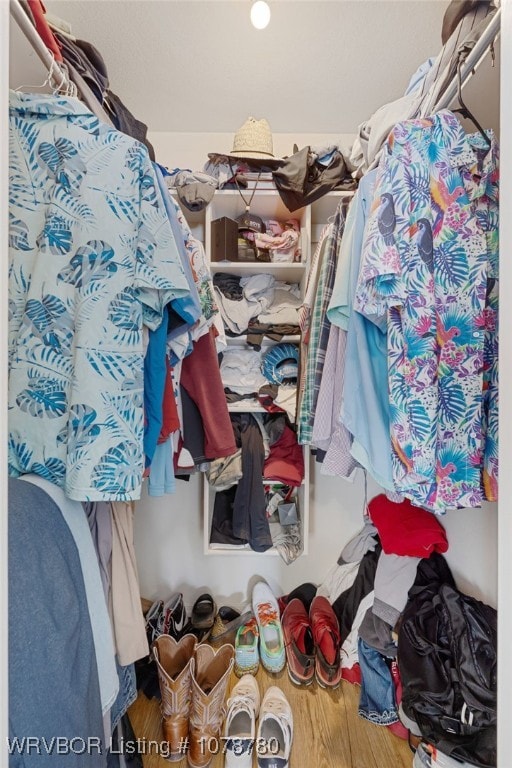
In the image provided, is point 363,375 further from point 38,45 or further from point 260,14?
point 260,14

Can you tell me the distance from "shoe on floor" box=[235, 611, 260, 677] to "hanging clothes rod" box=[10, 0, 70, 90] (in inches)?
73.0

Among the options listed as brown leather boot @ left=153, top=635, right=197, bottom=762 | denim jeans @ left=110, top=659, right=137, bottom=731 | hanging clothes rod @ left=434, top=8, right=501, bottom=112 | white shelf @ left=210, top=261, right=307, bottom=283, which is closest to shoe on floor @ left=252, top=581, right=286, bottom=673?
brown leather boot @ left=153, top=635, right=197, bottom=762

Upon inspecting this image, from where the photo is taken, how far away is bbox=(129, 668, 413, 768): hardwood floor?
1.15m

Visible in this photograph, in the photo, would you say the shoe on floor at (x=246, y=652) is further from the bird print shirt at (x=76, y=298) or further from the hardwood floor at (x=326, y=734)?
the bird print shirt at (x=76, y=298)

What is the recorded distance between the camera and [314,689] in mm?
1416

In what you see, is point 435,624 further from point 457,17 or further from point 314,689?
point 457,17

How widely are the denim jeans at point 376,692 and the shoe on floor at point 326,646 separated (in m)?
0.13

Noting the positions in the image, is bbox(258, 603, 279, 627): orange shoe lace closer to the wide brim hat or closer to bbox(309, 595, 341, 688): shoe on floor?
bbox(309, 595, 341, 688): shoe on floor

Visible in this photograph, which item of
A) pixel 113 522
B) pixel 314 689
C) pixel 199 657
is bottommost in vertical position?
pixel 314 689

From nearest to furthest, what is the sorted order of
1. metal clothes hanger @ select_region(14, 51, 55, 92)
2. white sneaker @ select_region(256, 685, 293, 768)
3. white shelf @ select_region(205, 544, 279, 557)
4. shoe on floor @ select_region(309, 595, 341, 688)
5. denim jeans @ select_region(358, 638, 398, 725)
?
metal clothes hanger @ select_region(14, 51, 55, 92)
white sneaker @ select_region(256, 685, 293, 768)
denim jeans @ select_region(358, 638, 398, 725)
shoe on floor @ select_region(309, 595, 341, 688)
white shelf @ select_region(205, 544, 279, 557)

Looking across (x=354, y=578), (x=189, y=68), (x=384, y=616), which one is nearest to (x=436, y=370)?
(x=384, y=616)

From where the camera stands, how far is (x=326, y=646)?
58.0 inches

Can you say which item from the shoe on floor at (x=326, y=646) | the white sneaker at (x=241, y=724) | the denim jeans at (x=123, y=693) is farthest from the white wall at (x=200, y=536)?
the denim jeans at (x=123, y=693)

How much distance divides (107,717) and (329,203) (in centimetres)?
179
